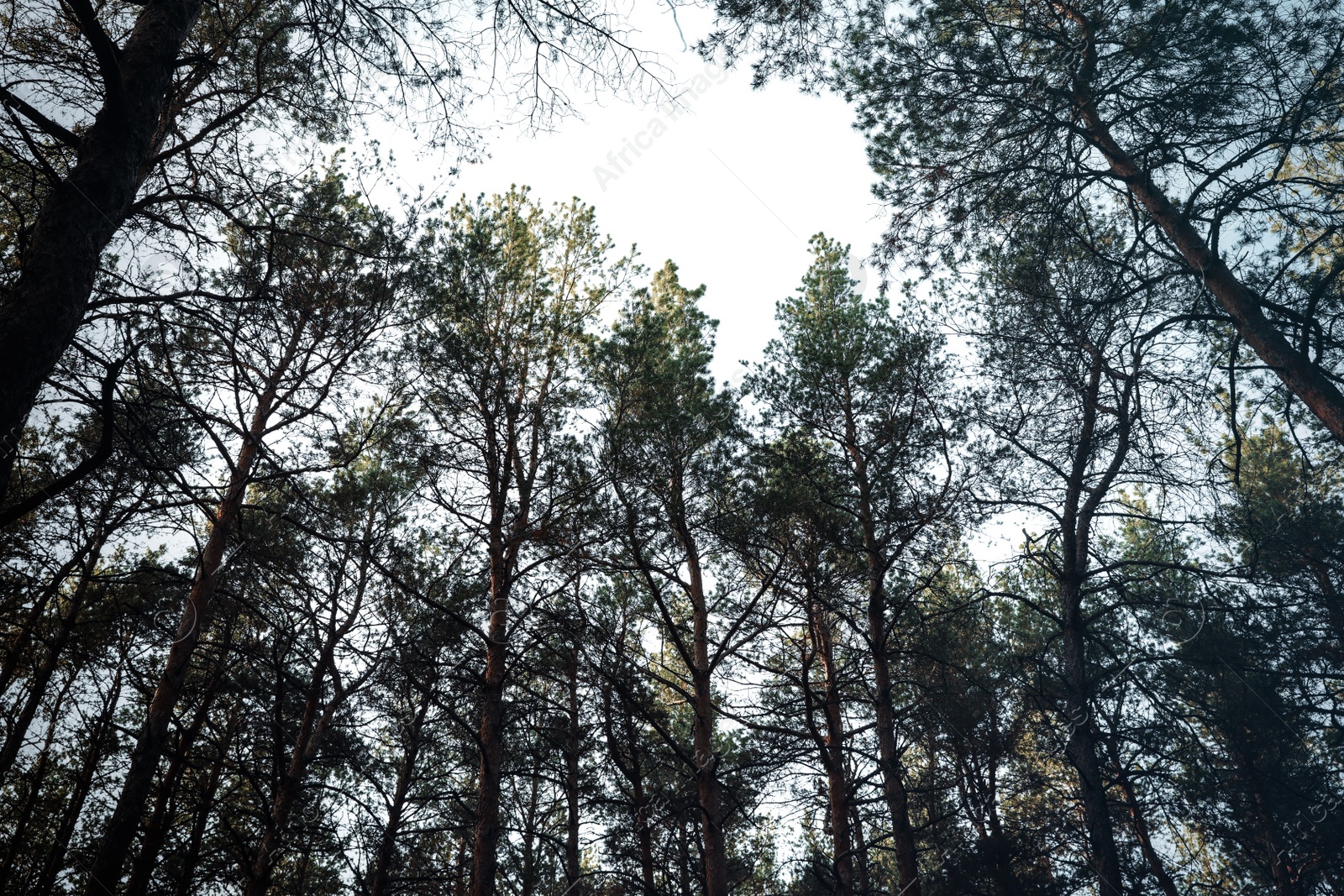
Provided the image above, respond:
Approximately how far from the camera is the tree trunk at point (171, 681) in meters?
5.52

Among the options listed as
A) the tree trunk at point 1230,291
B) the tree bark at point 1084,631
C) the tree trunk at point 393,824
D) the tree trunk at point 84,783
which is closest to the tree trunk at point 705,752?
the tree trunk at point 393,824

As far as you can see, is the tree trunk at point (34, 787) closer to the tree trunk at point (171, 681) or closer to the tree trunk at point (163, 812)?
the tree trunk at point (163, 812)

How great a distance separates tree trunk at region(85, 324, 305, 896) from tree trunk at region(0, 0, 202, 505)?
1.90 metres

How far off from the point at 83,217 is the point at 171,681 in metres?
5.34

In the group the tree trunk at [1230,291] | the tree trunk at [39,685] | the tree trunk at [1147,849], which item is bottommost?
the tree trunk at [1147,849]

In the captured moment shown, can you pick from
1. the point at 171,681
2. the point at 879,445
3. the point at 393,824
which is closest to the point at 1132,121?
the point at 879,445

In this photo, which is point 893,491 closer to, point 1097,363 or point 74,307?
point 1097,363

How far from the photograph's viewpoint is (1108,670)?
343 inches

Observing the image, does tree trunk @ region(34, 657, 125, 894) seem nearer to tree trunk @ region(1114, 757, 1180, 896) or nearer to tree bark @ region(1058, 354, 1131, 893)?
tree bark @ region(1058, 354, 1131, 893)

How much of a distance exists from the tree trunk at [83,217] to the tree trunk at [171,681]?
1.90 metres

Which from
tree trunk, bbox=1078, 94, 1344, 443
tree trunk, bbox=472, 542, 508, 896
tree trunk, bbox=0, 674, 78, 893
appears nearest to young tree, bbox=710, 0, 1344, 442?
tree trunk, bbox=1078, 94, 1344, 443

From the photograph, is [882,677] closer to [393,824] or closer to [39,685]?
[393,824]

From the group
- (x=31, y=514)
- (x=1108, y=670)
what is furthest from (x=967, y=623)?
(x=31, y=514)

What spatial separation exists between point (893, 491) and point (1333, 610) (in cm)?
607
